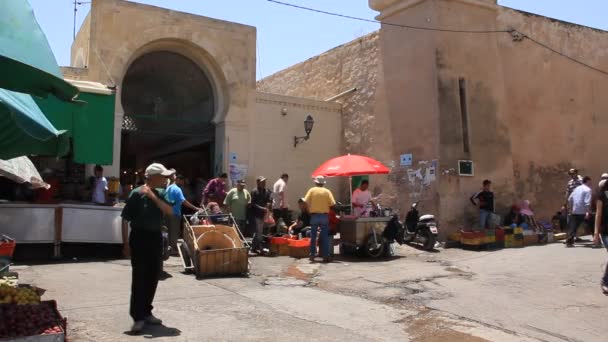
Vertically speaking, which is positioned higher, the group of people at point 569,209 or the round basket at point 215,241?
the group of people at point 569,209

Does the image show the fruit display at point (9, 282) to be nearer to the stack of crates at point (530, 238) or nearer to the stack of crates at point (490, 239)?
the stack of crates at point (490, 239)

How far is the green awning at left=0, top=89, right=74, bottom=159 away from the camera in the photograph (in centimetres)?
560

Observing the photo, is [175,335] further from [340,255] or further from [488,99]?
[488,99]

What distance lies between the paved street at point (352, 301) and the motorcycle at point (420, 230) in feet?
5.28

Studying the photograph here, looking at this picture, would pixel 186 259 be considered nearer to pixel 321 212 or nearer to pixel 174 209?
pixel 174 209

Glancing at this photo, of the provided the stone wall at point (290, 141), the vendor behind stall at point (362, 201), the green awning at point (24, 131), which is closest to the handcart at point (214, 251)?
the green awning at point (24, 131)

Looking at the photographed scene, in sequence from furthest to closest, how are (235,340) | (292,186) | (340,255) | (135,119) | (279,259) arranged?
(292,186) < (135,119) < (340,255) < (279,259) < (235,340)

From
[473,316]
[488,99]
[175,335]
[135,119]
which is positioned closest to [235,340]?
[175,335]

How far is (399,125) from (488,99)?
233 cm

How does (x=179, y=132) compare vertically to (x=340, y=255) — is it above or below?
above

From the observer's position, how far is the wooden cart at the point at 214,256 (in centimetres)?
829

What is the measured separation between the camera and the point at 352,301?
22.7 feet

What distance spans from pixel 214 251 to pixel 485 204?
7.20 metres

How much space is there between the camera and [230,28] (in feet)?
45.8
